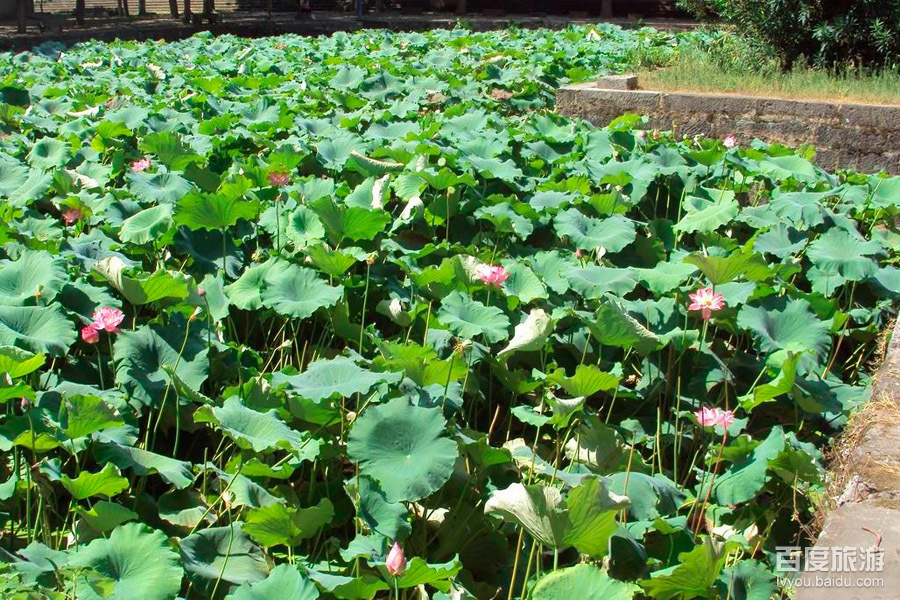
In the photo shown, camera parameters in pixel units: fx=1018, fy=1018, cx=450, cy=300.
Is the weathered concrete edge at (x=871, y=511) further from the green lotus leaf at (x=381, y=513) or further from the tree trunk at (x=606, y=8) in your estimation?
the tree trunk at (x=606, y=8)

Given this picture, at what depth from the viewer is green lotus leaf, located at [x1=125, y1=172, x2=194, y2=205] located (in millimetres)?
3895

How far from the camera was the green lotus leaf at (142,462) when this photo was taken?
235 centimetres

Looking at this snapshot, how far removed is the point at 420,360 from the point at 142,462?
73 cm

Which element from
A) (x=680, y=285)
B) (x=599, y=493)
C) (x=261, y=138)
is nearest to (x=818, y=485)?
(x=599, y=493)

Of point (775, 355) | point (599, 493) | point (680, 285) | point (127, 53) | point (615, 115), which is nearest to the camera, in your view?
point (599, 493)

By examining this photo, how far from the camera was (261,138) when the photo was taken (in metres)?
5.10

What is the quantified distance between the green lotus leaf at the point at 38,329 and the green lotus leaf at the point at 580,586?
4.67 ft


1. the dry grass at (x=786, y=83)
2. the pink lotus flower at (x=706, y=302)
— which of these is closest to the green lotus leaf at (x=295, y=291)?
the pink lotus flower at (x=706, y=302)

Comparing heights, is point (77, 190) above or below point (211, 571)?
above

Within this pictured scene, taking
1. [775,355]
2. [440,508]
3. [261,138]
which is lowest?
[440,508]

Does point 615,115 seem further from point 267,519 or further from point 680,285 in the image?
point 267,519

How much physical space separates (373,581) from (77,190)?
2.68m

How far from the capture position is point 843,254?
371 centimetres

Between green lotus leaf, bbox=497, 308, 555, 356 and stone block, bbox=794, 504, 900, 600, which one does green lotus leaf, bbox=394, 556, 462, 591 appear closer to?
stone block, bbox=794, 504, 900, 600
